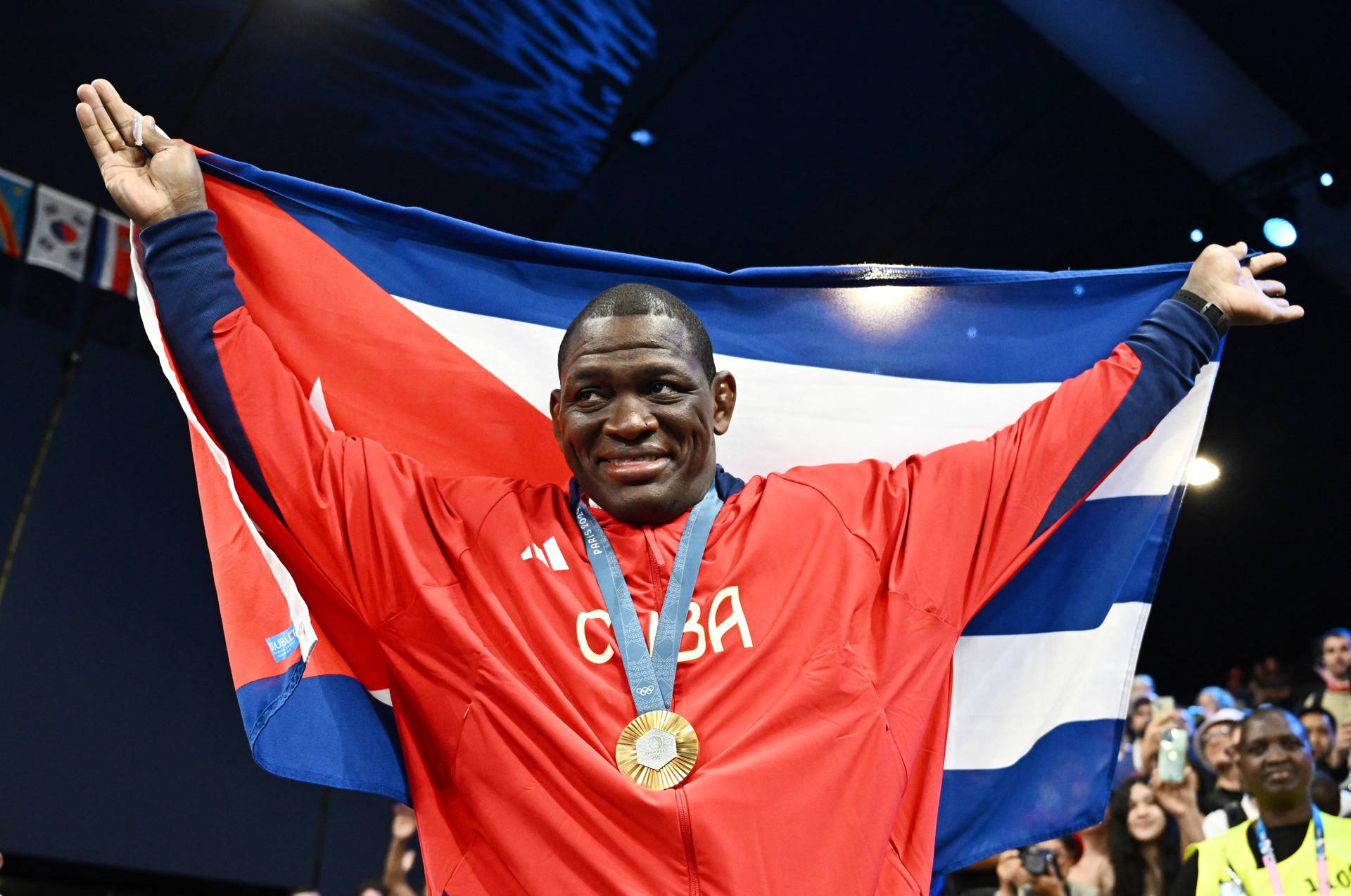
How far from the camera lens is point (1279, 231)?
6.27m

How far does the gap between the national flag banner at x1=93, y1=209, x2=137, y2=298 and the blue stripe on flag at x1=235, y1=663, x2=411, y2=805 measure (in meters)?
4.65

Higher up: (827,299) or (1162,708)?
(827,299)

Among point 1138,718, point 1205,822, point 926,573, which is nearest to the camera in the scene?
point 926,573

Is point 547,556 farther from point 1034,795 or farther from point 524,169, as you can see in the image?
point 524,169

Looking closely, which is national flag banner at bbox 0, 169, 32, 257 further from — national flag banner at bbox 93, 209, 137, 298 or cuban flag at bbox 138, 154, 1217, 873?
cuban flag at bbox 138, 154, 1217, 873

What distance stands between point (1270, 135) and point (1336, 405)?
299cm

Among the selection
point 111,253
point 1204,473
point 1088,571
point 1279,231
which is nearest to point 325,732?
point 1088,571

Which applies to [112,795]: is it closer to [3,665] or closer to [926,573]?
[3,665]

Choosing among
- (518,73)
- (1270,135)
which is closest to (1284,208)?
(1270,135)

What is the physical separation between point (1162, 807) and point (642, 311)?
3.90 m

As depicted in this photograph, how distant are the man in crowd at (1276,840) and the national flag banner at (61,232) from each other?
213 inches

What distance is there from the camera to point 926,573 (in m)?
2.20

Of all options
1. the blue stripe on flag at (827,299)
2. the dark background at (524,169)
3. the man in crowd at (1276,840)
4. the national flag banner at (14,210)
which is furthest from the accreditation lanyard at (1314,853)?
the national flag banner at (14,210)

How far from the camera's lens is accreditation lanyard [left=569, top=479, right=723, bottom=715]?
1989 millimetres
